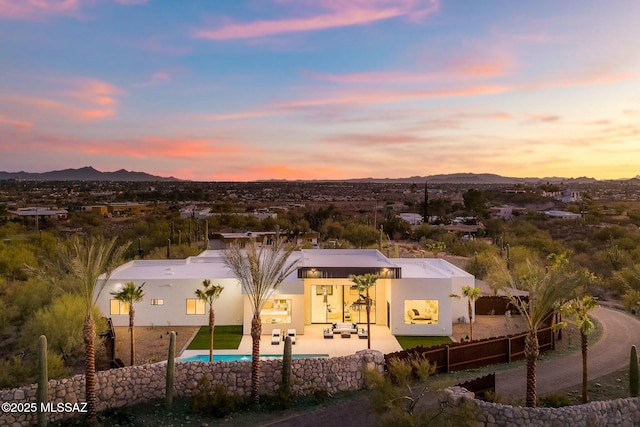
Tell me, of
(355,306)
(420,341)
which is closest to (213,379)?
(420,341)

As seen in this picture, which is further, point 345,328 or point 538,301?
point 345,328

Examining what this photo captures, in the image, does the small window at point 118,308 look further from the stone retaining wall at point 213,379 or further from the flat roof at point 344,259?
the stone retaining wall at point 213,379

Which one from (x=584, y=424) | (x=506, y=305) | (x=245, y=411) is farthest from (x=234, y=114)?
(x=584, y=424)

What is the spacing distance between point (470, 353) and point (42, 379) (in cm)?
1408

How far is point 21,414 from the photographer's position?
13.4 m

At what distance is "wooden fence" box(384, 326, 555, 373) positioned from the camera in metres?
17.2

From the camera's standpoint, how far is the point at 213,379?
51.3 ft

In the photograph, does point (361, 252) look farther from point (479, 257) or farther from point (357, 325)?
point (479, 257)

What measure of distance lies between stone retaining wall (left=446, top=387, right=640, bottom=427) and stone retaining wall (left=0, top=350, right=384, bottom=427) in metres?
3.99

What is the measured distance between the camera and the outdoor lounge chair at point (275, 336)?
21297 millimetres

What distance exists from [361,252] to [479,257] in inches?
376

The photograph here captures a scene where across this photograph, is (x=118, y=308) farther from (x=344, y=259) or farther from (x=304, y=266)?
(x=344, y=259)

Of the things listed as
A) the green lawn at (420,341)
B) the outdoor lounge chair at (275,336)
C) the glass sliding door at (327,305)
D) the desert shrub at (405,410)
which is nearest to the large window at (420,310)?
the green lawn at (420,341)

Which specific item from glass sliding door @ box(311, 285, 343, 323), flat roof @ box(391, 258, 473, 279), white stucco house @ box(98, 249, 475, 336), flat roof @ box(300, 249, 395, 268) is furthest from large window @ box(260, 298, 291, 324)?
flat roof @ box(391, 258, 473, 279)
